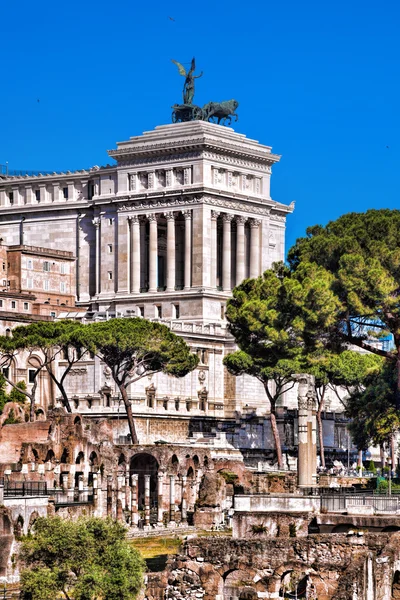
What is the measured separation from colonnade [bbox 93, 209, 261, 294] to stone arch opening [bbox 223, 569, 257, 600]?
3584 inches

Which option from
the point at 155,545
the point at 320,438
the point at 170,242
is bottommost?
the point at 155,545

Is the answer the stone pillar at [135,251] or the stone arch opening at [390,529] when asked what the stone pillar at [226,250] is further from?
the stone arch opening at [390,529]

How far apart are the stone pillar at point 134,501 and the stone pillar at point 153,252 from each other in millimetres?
51526

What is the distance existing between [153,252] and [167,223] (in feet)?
9.46

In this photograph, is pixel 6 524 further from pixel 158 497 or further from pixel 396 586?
pixel 158 497

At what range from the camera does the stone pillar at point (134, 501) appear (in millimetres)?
95812

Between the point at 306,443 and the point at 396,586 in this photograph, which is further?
the point at 306,443

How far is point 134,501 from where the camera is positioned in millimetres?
98062

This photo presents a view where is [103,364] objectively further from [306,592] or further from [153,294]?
[306,592]

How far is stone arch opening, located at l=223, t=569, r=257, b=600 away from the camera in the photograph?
184 feet

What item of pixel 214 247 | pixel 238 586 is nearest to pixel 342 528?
pixel 238 586

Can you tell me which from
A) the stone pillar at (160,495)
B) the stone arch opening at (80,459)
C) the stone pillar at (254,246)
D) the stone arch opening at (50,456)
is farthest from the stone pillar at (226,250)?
the stone arch opening at (50,456)

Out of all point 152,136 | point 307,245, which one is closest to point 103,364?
point 152,136

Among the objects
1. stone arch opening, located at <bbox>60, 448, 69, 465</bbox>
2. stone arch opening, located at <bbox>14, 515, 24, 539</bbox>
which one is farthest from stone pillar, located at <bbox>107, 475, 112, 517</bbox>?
stone arch opening, located at <bbox>14, 515, 24, 539</bbox>
